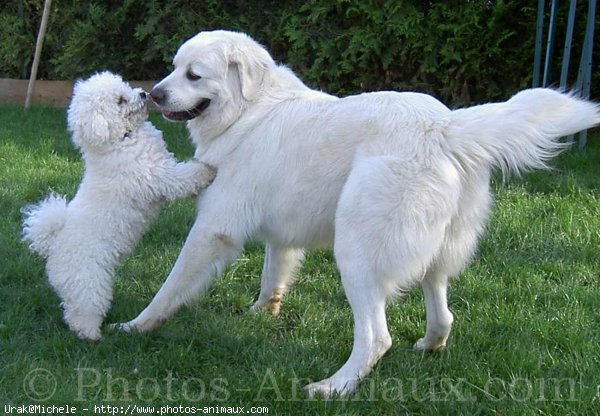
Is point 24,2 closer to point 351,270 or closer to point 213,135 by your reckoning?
point 213,135

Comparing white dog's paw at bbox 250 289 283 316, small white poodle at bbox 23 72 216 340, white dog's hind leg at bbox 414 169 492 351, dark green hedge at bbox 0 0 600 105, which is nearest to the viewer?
white dog's hind leg at bbox 414 169 492 351

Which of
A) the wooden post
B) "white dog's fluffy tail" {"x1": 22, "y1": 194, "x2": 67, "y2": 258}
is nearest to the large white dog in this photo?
"white dog's fluffy tail" {"x1": 22, "y1": 194, "x2": 67, "y2": 258}

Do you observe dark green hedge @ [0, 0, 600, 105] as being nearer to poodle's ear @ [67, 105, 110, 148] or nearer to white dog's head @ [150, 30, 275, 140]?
white dog's head @ [150, 30, 275, 140]

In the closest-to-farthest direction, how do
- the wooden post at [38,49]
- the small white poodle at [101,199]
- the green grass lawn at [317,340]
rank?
the green grass lawn at [317,340], the small white poodle at [101,199], the wooden post at [38,49]

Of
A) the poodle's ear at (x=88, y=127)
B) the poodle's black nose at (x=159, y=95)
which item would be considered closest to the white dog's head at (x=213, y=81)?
the poodle's black nose at (x=159, y=95)

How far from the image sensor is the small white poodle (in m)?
3.42

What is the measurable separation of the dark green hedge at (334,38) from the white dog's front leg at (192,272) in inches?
188

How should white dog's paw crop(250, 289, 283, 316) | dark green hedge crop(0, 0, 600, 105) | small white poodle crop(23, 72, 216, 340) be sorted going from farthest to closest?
1. dark green hedge crop(0, 0, 600, 105)
2. white dog's paw crop(250, 289, 283, 316)
3. small white poodle crop(23, 72, 216, 340)

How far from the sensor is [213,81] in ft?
11.5

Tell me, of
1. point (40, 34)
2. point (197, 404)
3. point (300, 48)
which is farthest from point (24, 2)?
point (197, 404)

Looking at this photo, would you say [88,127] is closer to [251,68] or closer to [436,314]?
[251,68]

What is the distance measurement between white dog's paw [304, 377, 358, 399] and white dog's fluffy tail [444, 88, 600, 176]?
98 centimetres

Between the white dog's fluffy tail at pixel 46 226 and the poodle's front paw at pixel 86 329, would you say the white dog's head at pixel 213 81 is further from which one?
the poodle's front paw at pixel 86 329

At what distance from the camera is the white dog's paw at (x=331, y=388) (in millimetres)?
2910
